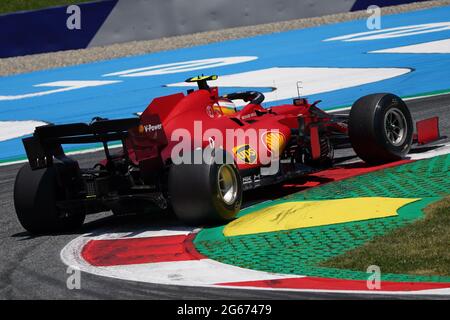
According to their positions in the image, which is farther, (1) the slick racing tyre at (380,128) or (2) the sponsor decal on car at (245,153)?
(1) the slick racing tyre at (380,128)

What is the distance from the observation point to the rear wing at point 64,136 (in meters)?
8.81

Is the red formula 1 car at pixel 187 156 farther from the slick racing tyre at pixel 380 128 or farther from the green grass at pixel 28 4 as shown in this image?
the green grass at pixel 28 4

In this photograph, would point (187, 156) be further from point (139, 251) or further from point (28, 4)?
point (28, 4)

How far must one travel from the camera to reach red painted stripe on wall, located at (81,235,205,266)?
784cm

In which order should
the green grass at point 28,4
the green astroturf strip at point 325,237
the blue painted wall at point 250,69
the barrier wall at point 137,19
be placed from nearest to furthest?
the green astroturf strip at point 325,237
the blue painted wall at point 250,69
the barrier wall at point 137,19
the green grass at point 28,4

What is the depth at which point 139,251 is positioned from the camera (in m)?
8.20

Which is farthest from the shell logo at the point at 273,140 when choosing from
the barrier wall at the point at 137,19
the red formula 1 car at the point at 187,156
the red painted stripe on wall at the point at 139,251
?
the barrier wall at the point at 137,19

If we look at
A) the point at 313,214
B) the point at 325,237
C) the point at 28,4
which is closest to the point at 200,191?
the point at 313,214

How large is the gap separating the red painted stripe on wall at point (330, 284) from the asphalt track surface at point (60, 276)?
0.50 ft

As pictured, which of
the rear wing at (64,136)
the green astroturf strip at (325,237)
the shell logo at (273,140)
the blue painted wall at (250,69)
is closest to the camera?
the green astroturf strip at (325,237)

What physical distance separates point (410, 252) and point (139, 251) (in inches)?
91.7

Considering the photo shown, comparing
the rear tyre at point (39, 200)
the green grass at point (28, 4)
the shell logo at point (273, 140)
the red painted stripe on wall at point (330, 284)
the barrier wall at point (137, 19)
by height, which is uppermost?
the green grass at point (28, 4)

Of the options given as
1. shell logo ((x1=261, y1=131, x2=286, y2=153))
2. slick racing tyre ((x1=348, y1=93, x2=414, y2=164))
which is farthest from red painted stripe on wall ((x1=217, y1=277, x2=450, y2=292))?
slick racing tyre ((x1=348, y1=93, x2=414, y2=164))
